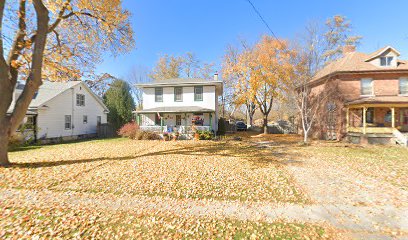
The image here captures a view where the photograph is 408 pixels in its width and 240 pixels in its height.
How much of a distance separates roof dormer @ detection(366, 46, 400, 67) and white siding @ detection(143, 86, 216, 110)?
17.5 metres

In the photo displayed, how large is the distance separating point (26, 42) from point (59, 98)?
46.3 ft

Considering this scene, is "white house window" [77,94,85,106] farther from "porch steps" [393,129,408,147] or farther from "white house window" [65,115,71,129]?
"porch steps" [393,129,408,147]

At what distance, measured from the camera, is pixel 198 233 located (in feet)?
11.3

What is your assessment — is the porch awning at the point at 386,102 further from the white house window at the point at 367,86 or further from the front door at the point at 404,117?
the front door at the point at 404,117

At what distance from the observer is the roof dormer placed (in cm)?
1716

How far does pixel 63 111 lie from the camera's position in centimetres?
1919

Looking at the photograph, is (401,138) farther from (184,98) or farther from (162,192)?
(184,98)

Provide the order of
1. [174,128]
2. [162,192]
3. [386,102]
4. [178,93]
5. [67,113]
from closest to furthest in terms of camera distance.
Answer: [162,192], [386,102], [174,128], [67,113], [178,93]

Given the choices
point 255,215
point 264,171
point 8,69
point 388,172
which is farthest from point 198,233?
point 8,69

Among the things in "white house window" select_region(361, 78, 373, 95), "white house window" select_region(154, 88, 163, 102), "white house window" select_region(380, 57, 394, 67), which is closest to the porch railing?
"white house window" select_region(154, 88, 163, 102)

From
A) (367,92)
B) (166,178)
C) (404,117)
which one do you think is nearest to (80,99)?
(166,178)

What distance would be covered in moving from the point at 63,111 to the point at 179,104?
1334 cm

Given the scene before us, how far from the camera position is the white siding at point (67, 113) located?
1712 centimetres

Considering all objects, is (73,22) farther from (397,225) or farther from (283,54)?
(283,54)
